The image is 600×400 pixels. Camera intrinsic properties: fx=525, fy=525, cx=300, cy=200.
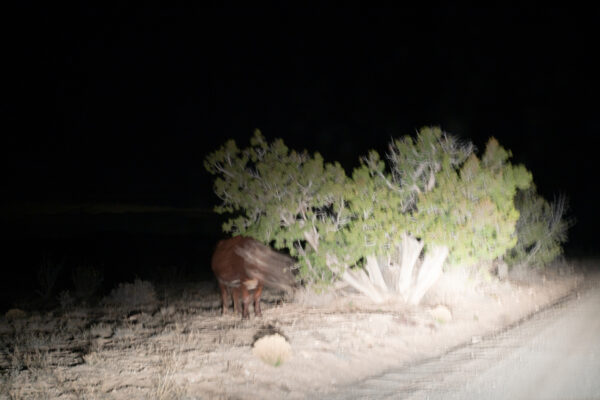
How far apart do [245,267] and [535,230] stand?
1551cm

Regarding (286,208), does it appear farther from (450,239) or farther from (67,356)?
(67,356)

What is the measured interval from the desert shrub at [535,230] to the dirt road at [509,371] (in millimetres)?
11009

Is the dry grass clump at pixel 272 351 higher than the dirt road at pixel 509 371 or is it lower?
higher

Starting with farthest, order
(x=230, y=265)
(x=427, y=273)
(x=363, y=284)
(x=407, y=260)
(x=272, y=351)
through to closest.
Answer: (x=363, y=284) → (x=407, y=260) → (x=427, y=273) → (x=230, y=265) → (x=272, y=351)

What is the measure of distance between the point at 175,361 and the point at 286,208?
21.4 ft

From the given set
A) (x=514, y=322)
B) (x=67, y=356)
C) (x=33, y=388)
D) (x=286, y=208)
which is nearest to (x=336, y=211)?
(x=286, y=208)

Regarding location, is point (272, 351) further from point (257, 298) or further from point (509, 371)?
point (509, 371)

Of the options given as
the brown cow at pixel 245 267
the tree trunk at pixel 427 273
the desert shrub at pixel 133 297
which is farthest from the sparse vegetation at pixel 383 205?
the desert shrub at pixel 133 297

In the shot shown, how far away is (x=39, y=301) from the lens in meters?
17.6

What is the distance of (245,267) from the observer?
38.0 feet

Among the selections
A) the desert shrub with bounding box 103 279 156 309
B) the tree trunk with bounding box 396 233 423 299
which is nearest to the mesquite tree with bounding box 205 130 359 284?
the tree trunk with bounding box 396 233 423 299

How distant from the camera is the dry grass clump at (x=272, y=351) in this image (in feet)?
27.7

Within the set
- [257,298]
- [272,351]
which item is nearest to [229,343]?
[272,351]

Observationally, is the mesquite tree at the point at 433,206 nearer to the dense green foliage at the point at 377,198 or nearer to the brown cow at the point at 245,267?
the dense green foliage at the point at 377,198
